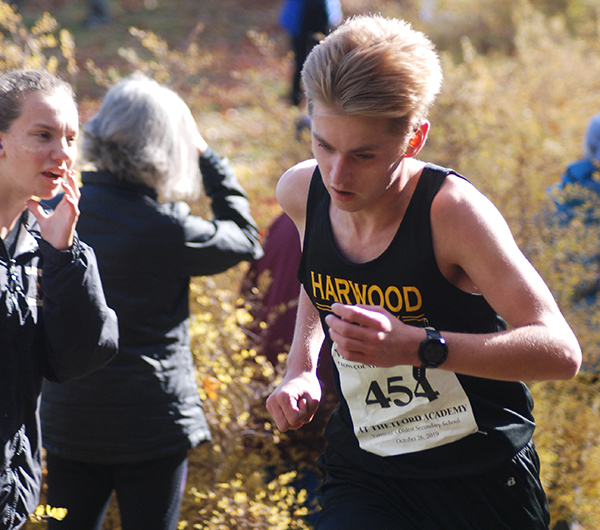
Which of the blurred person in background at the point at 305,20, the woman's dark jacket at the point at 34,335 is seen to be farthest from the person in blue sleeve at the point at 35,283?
the blurred person in background at the point at 305,20

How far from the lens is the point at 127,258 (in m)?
2.35

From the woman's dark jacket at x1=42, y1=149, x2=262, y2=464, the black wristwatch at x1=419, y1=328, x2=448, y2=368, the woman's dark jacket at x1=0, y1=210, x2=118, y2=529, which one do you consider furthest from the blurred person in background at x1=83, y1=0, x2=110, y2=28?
the black wristwatch at x1=419, y1=328, x2=448, y2=368

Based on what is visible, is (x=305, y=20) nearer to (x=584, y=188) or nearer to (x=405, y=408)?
(x=584, y=188)

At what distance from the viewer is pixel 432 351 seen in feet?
4.82

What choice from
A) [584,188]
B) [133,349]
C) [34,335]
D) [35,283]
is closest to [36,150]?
[35,283]

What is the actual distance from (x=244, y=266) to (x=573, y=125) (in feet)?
12.5

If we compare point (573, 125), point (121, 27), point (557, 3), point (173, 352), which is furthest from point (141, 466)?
point (121, 27)

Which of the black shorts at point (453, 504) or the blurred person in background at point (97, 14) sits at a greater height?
the blurred person in background at point (97, 14)

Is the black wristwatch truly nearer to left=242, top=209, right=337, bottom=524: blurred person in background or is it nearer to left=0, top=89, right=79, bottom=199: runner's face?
left=0, top=89, right=79, bottom=199: runner's face

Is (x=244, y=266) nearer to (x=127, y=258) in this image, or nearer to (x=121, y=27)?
(x=127, y=258)

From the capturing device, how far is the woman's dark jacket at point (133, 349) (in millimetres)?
2346

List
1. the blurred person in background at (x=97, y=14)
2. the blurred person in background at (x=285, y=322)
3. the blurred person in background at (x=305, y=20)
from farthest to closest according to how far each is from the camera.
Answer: the blurred person in background at (x=97, y=14)
the blurred person in background at (x=305, y=20)
the blurred person in background at (x=285, y=322)

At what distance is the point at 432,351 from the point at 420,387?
34 cm

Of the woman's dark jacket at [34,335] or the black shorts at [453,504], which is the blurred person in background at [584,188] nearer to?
the black shorts at [453,504]
